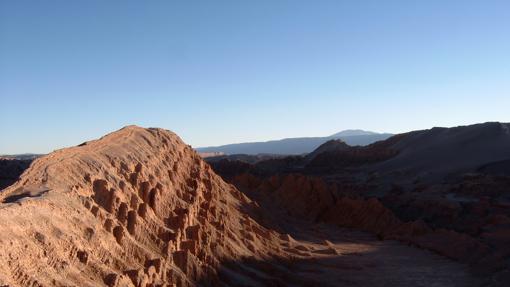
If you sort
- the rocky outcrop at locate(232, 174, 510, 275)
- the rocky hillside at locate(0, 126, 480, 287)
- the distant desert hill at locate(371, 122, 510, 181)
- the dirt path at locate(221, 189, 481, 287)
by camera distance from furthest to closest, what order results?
1. the distant desert hill at locate(371, 122, 510, 181)
2. the rocky outcrop at locate(232, 174, 510, 275)
3. the dirt path at locate(221, 189, 481, 287)
4. the rocky hillside at locate(0, 126, 480, 287)

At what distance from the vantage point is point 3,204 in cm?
1122

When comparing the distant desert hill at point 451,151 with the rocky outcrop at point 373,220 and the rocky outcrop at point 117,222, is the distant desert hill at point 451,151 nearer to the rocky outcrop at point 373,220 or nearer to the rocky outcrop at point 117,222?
the rocky outcrop at point 373,220

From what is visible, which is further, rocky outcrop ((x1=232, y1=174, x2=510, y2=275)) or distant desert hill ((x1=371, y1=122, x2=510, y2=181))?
distant desert hill ((x1=371, y1=122, x2=510, y2=181))

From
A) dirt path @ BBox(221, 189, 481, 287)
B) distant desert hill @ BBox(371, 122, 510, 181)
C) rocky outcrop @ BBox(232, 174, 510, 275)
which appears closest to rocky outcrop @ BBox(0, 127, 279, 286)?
dirt path @ BBox(221, 189, 481, 287)

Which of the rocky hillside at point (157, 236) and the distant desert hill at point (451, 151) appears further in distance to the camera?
the distant desert hill at point (451, 151)

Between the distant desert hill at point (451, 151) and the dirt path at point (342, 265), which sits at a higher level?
the distant desert hill at point (451, 151)

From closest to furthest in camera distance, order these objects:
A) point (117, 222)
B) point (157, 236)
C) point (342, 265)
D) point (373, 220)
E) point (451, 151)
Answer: point (117, 222) → point (157, 236) → point (342, 265) → point (373, 220) → point (451, 151)

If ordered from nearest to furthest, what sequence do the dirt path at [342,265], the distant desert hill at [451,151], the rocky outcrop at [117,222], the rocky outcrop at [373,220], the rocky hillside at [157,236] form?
the rocky outcrop at [117,222] < the rocky hillside at [157,236] < the dirt path at [342,265] < the rocky outcrop at [373,220] < the distant desert hill at [451,151]

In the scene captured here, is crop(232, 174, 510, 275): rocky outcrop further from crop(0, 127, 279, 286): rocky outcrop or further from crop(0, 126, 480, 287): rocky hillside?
crop(0, 127, 279, 286): rocky outcrop

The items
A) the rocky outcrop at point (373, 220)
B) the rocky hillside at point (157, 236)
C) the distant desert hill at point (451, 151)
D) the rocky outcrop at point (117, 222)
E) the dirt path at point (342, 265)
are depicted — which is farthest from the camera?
the distant desert hill at point (451, 151)

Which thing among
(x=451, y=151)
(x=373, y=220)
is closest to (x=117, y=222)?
(x=373, y=220)

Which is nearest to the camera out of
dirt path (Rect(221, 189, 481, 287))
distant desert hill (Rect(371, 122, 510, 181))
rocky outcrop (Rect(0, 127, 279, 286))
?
rocky outcrop (Rect(0, 127, 279, 286))

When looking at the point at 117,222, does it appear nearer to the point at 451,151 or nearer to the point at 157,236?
the point at 157,236

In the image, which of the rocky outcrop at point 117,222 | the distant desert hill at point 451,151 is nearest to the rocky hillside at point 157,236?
the rocky outcrop at point 117,222
